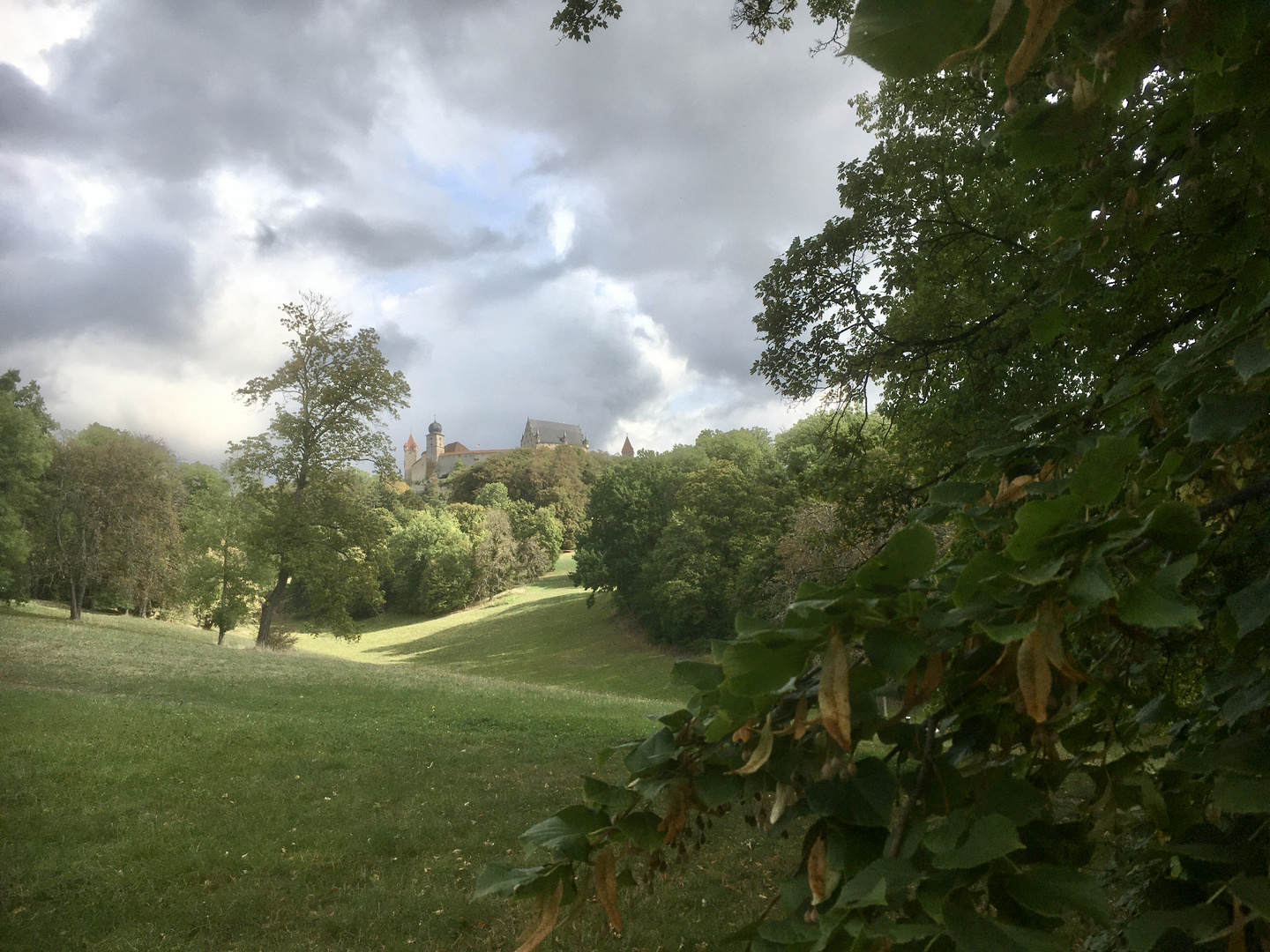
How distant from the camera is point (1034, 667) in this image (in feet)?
2.67

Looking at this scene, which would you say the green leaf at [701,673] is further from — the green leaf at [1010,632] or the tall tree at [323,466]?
the tall tree at [323,466]

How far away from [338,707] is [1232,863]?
51.8 ft

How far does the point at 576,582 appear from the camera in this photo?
44.8m

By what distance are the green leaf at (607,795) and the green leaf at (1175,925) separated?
0.64m

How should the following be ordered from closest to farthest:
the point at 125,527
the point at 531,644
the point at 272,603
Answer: the point at 272,603 → the point at 125,527 → the point at 531,644

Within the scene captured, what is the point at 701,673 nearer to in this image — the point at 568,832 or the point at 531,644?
the point at 568,832

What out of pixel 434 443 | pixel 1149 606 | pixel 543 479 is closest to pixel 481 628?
pixel 543 479

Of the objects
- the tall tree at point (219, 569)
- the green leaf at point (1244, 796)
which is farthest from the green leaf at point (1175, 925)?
the tall tree at point (219, 569)

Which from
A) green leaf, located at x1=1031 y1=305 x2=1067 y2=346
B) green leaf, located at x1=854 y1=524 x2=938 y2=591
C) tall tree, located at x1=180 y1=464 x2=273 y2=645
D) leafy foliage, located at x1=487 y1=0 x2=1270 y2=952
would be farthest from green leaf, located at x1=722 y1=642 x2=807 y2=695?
tall tree, located at x1=180 y1=464 x2=273 y2=645

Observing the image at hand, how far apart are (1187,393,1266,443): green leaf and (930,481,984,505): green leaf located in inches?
11.4

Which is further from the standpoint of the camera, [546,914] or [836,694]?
[546,914]

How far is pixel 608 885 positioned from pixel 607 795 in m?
0.11

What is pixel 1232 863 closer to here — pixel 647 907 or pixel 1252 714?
pixel 1252 714

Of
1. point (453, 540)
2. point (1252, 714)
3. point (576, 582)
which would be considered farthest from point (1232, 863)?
point (453, 540)
